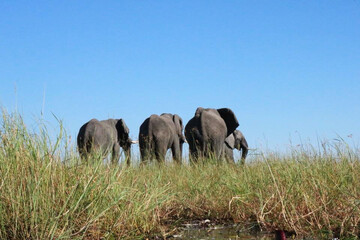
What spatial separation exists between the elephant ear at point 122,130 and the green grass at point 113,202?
30.8ft

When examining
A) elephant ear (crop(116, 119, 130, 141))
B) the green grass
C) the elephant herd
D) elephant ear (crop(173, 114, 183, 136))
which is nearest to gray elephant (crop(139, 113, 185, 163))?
the elephant herd

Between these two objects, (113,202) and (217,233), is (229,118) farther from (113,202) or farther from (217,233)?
(113,202)

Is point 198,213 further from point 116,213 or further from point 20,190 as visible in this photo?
point 20,190

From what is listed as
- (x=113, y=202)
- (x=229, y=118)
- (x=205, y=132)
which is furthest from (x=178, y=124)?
(x=113, y=202)

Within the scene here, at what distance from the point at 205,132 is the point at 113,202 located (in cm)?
769

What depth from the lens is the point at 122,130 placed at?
48.5 feet

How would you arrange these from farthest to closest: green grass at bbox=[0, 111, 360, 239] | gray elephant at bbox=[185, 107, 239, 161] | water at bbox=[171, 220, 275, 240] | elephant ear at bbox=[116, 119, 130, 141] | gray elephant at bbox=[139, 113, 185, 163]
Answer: elephant ear at bbox=[116, 119, 130, 141] < gray elephant at bbox=[139, 113, 185, 163] < gray elephant at bbox=[185, 107, 239, 161] < water at bbox=[171, 220, 275, 240] < green grass at bbox=[0, 111, 360, 239]

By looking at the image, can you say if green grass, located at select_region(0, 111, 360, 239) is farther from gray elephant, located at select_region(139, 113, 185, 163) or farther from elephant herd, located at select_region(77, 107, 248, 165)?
gray elephant, located at select_region(139, 113, 185, 163)

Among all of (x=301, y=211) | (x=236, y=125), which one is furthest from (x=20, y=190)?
(x=236, y=125)

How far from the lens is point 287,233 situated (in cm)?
436

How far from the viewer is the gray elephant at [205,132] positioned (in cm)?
1141

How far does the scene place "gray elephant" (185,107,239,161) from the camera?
1141 cm

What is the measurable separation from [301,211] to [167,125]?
8.47m

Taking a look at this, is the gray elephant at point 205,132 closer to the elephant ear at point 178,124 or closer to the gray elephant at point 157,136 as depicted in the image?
the gray elephant at point 157,136
